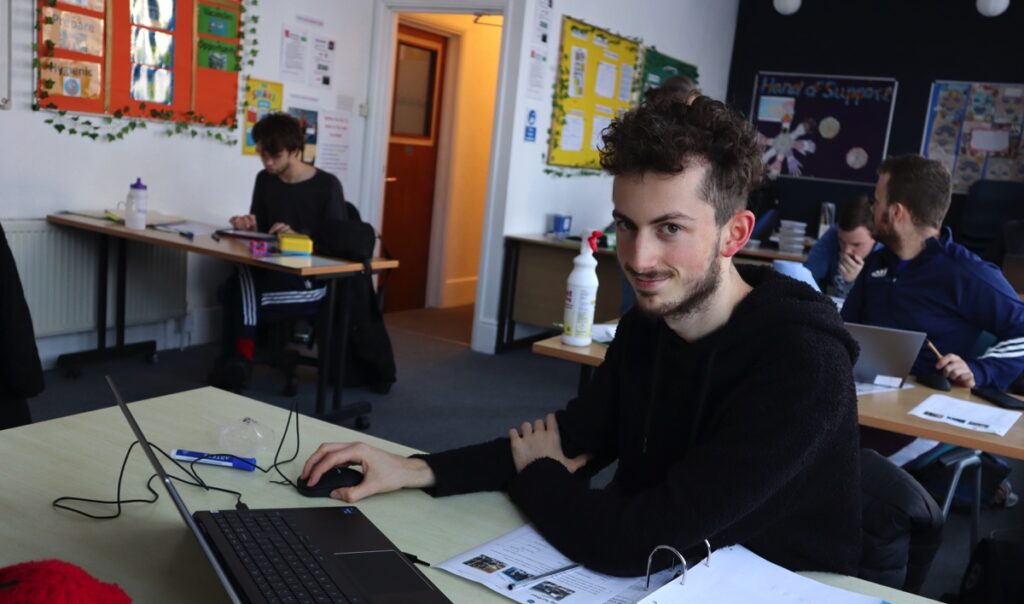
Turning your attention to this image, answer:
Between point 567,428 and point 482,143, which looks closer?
point 567,428

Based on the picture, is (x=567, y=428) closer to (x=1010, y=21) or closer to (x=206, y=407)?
(x=206, y=407)

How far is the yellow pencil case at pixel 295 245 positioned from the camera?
368 centimetres

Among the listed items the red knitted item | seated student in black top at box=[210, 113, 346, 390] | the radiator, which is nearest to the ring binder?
the red knitted item

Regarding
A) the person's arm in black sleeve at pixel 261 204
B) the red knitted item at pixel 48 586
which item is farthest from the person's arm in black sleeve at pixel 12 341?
the person's arm in black sleeve at pixel 261 204

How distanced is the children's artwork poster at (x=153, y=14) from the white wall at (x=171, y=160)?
0.48 metres

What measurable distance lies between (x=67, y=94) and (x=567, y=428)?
3.40 metres

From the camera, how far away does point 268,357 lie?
4.15 meters

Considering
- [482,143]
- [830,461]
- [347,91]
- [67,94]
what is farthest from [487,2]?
[830,461]

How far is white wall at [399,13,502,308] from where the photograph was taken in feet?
21.0

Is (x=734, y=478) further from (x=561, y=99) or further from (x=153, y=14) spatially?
(x=561, y=99)

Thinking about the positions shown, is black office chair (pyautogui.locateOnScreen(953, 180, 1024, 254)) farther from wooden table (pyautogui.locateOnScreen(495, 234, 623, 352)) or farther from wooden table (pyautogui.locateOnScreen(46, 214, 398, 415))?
wooden table (pyautogui.locateOnScreen(46, 214, 398, 415))

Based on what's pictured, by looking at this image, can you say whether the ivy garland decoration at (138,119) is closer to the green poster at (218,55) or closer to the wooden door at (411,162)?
the green poster at (218,55)

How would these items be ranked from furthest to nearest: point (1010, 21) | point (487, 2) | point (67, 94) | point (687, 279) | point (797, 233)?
point (1010, 21), point (797, 233), point (487, 2), point (67, 94), point (687, 279)

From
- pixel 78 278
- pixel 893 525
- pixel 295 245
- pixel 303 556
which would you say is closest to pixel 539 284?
pixel 295 245
